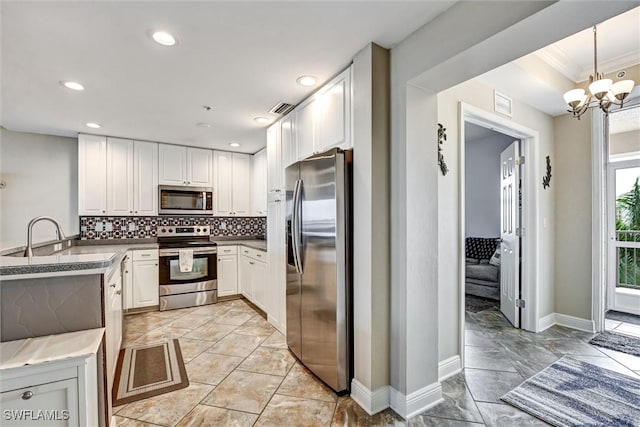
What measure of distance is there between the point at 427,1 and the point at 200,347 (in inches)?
130

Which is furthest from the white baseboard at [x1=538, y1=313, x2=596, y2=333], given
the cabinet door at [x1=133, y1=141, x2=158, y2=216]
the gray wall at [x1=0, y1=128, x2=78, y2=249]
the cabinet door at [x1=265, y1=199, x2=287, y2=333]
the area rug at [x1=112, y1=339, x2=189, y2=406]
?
the gray wall at [x1=0, y1=128, x2=78, y2=249]

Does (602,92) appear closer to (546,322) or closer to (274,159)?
(546,322)

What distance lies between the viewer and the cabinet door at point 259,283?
3756 millimetres

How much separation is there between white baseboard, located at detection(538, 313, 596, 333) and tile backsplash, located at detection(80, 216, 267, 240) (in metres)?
4.18

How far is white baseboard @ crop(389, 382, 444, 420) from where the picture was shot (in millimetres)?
1916

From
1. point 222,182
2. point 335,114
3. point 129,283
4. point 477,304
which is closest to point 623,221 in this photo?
point 477,304

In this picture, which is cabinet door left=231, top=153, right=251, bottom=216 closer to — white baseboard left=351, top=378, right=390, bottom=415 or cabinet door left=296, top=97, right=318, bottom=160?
cabinet door left=296, top=97, right=318, bottom=160

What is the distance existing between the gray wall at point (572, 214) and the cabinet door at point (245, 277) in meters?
3.91

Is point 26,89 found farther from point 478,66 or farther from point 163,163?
point 478,66

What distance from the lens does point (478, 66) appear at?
1.76m

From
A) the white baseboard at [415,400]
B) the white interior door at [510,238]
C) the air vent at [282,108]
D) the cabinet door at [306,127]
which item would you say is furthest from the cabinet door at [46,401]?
the white interior door at [510,238]

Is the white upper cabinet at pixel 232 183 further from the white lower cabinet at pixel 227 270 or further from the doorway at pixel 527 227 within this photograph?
the doorway at pixel 527 227

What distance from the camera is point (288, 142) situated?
125 inches

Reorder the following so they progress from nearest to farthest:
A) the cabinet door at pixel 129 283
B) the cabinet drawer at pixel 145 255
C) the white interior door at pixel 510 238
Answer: the white interior door at pixel 510 238 < the cabinet door at pixel 129 283 < the cabinet drawer at pixel 145 255
